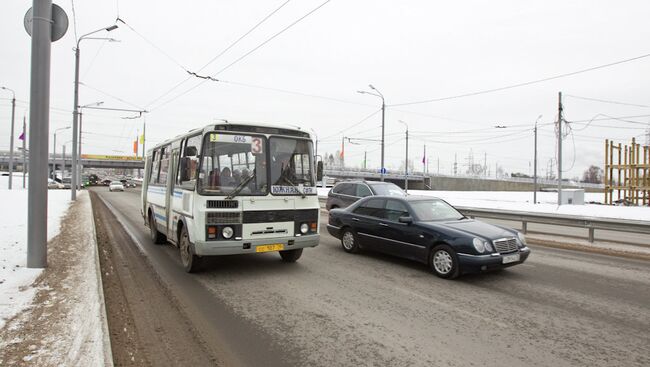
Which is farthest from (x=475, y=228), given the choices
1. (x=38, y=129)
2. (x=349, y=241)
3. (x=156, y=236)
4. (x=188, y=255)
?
(x=38, y=129)

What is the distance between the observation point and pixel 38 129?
257 inches

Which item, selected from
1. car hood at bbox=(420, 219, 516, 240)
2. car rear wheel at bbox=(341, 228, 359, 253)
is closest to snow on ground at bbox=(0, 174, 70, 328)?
car rear wheel at bbox=(341, 228, 359, 253)

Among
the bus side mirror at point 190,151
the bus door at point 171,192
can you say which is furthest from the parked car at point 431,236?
the bus side mirror at point 190,151

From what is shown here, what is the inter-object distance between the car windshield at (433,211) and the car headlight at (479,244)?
1186mm

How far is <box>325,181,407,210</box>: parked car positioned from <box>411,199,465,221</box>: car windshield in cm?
621

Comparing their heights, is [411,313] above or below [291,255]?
below

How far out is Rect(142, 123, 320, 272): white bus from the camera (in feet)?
21.5

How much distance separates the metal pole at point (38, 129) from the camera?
6457 millimetres

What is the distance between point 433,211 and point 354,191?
7516 millimetres

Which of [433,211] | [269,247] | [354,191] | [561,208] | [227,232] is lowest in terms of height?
[561,208]

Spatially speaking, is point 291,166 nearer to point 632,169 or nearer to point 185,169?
point 185,169

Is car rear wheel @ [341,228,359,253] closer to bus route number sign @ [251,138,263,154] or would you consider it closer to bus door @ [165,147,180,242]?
bus route number sign @ [251,138,263,154]

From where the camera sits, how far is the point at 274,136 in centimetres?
710

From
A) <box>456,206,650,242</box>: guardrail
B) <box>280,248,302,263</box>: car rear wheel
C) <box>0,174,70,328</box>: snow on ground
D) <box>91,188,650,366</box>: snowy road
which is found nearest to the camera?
<box>91,188,650,366</box>: snowy road
